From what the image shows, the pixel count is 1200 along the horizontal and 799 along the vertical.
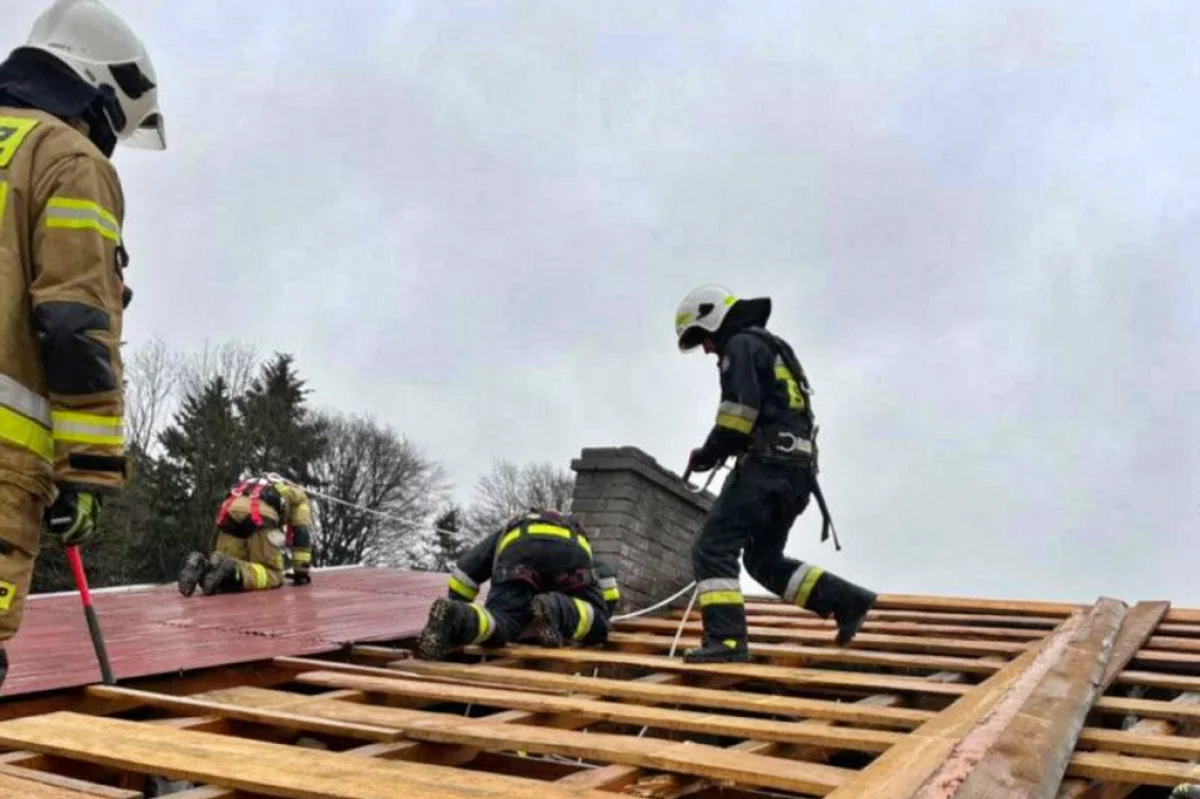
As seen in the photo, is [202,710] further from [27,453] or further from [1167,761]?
[1167,761]

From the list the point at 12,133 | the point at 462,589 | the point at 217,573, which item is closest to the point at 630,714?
the point at 462,589

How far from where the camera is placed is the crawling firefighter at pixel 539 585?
434 cm

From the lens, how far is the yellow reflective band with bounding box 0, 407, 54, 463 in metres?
2.20

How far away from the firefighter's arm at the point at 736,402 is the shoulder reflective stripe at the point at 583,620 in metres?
0.85

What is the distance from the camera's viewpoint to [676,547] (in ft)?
19.4

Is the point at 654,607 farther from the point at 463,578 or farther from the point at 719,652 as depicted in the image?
the point at 719,652

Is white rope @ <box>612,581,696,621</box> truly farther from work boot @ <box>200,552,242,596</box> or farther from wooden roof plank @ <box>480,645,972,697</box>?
work boot @ <box>200,552,242,596</box>

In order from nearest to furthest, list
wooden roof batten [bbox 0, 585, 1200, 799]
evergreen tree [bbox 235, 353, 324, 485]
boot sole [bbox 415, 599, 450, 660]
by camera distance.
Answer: wooden roof batten [bbox 0, 585, 1200, 799], boot sole [bbox 415, 599, 450, 660], evergreen tree [bbox 235, 353, 324, 485]

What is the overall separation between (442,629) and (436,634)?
1.3 inches

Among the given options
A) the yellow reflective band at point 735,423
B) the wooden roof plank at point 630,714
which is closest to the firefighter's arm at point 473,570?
the wooden roof plank at point 630,714

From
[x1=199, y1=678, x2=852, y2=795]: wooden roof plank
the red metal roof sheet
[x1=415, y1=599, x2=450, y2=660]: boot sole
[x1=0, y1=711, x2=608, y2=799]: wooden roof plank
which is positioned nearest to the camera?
[x1=0, y1=711, x2=608, y2=799]: wooden roof plank

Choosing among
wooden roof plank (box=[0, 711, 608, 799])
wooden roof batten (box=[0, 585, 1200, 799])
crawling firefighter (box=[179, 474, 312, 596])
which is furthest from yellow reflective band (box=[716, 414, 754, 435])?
crawling firefighter (box=[179, 474, 312, 596])

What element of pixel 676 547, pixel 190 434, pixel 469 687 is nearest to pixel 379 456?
pixel 190 434

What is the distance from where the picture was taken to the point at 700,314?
4.39 metres
